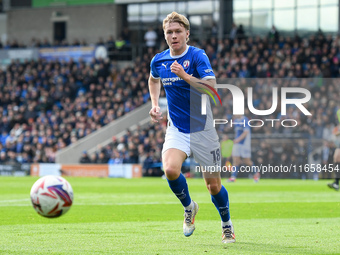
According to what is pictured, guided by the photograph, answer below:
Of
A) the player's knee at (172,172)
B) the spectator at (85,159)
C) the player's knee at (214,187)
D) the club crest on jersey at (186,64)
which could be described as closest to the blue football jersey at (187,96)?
the club crest on jersey at (186,64)

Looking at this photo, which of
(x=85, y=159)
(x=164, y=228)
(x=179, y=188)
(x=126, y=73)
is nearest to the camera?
(x=179, y=188)

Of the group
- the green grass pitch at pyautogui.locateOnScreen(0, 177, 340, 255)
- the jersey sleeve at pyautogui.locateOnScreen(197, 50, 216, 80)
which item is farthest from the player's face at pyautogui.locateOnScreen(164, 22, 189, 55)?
the green grass pitch at pyautogui.locateOnScreen(0, 177, 340, 255)

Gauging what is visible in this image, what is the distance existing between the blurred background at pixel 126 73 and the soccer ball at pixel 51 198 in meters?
18.9

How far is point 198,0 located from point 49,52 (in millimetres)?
10089

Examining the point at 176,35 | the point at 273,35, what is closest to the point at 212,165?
the point at 176,35

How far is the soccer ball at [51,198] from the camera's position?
678cm

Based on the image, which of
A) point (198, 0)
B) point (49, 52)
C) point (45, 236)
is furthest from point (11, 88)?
point (45, 236)

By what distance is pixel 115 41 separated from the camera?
39281 millimetres

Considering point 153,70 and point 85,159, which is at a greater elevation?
point 153,70

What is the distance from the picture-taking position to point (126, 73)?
35000mm

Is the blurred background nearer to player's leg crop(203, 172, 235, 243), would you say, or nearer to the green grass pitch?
the green grass pitch

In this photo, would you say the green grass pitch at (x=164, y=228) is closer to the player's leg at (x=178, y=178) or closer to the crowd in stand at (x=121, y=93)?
the player's leg at (x=178, y=178)

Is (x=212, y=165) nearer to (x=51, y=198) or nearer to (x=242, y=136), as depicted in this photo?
(x=51, y=198)

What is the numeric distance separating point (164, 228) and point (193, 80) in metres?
2.60
